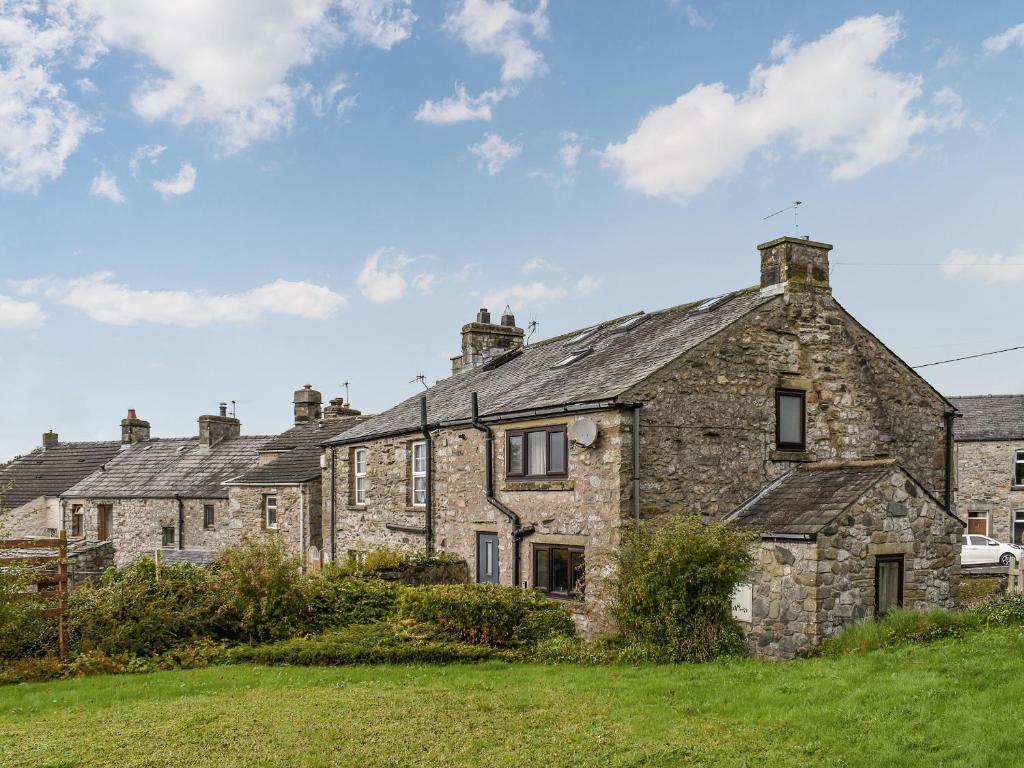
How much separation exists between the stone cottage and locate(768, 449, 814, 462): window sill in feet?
45.7

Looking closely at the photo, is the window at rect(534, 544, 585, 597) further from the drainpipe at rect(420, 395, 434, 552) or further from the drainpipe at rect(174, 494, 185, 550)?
the drainpipe at rect(174, 494, 185, 550)

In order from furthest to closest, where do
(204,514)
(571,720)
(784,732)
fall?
1. (204,514)
2. (571,720)
3. (784,732)

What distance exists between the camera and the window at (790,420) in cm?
1869

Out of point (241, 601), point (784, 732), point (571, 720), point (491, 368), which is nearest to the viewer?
point (784, 732)

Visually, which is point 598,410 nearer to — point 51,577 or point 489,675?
point 489,675

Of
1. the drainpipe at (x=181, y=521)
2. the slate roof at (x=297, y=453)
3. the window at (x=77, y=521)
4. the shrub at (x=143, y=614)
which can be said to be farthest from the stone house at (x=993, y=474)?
the window at (x=77, y=521)

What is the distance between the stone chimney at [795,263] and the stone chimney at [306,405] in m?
25.5

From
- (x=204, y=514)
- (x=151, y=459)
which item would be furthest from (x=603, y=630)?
(x=151, y=459)

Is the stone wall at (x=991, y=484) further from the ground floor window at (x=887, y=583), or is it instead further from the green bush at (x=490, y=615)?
the green bush at (x=490, y=615)

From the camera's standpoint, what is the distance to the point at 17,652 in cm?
1531

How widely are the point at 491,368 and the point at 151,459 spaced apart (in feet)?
69.9

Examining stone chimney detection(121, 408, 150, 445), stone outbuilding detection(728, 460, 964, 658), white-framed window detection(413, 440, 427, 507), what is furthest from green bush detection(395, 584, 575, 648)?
stone chimney detection(121, 408, 150, 445)

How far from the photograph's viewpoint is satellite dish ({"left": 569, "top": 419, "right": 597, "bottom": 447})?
17.0 m

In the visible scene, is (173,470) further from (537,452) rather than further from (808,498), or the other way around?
(808,498)
